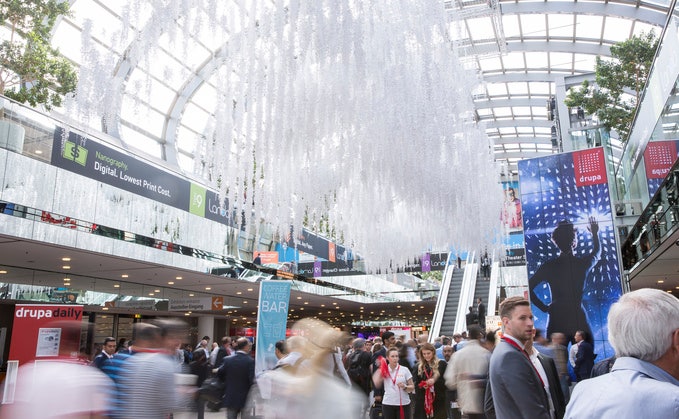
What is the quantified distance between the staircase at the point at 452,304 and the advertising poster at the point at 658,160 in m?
6.82

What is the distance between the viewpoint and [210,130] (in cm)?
920

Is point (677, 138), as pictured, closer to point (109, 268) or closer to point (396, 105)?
point (396, 105)

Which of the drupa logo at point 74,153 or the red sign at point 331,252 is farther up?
the drupa logo at point 74,153

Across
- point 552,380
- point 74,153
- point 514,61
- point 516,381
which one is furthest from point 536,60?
point 516,381

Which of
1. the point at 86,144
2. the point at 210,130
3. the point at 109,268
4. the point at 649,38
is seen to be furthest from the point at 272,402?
the point at 649,38

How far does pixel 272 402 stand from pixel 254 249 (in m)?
16.7

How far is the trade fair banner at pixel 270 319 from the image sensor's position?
9.66 m

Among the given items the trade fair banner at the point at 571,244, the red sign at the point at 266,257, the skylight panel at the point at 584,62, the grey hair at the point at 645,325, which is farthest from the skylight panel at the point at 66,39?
the skylight panel at the point at 584,62

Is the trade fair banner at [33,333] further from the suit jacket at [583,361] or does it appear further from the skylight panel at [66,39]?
the skylight panel at [66,39]

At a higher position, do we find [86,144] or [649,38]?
[649,38]

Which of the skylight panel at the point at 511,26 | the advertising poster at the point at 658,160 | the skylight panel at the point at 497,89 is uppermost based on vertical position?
the skylight panel at the point at 511,26

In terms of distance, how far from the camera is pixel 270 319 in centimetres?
980

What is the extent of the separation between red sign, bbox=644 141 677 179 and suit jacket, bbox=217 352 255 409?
32.6 ft

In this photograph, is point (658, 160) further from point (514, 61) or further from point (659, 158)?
point (514, 61)
